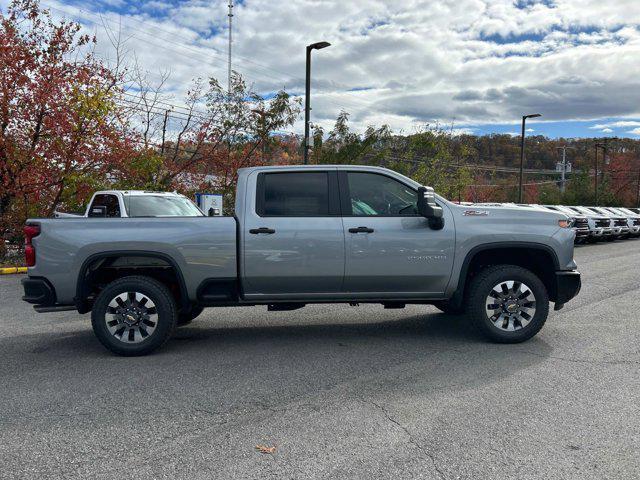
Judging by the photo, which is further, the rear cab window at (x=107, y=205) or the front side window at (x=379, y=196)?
the rear cab window at (x=107, y=205)

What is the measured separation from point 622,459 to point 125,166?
47.5 feet

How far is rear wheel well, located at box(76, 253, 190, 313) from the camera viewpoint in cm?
542

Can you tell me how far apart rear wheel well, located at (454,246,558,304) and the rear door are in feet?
4.95

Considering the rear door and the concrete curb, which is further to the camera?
the concrete curb

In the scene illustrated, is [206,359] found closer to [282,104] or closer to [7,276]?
[7,276]

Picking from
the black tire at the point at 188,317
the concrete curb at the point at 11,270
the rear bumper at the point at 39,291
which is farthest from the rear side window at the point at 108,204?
the rear bumper at the point at 39,291

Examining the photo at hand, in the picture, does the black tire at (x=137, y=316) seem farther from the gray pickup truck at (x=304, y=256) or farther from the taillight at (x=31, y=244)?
the taillight at (x=31, y=244)

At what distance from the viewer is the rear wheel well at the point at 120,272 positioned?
17.8ft

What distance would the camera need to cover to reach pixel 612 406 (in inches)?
159

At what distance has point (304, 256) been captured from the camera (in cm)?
547

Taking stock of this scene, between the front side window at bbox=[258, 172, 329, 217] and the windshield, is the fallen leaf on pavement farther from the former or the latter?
the windshield

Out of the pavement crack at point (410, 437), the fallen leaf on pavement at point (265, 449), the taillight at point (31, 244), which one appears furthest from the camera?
the taillight at point (31, 244)

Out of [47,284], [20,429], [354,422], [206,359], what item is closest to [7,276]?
[47,284]

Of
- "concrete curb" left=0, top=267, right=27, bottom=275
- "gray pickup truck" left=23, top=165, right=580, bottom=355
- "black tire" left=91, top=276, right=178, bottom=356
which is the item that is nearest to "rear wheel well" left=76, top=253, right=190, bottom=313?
"gray pickup truck" left=23, top=165, right=580, bottom=355
